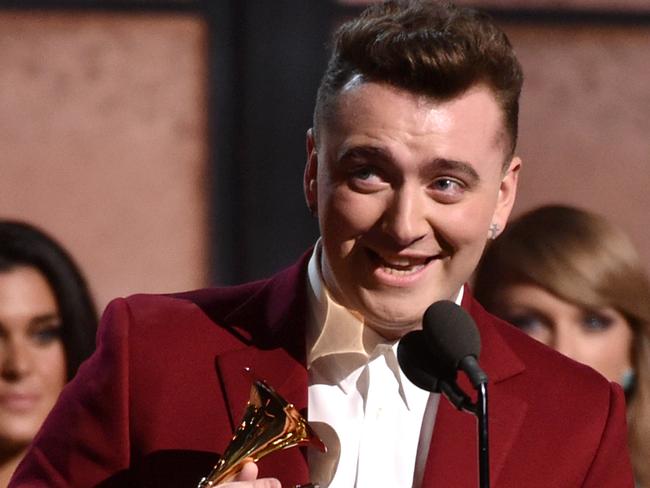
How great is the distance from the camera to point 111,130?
383 centimetres

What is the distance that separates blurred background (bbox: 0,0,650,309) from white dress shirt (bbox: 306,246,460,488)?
1.44 metres

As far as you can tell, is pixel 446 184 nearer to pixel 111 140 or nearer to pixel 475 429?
pixel 475 429

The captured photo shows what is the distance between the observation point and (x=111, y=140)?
3.84 metres

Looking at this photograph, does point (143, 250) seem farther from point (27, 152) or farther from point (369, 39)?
point (369, 39)

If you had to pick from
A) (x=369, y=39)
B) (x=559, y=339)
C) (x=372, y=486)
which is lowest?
(x=559, y=339)

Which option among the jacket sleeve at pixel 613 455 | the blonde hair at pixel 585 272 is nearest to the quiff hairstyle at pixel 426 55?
the jacket sleeve at pixel 613 455

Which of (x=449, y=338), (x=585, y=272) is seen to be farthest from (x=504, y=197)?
(x=585, y=272)

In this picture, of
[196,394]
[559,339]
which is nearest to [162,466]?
[196,394]

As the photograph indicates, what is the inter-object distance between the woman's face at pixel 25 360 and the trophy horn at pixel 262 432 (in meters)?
1.48

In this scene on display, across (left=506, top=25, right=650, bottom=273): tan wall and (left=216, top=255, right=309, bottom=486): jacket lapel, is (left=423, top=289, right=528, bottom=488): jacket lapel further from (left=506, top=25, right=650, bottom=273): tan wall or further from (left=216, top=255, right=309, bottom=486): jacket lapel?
(left=506, top=25, right=650, bottom=273): tan wall

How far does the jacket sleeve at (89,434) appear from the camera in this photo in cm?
226

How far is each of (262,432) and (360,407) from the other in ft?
0.96

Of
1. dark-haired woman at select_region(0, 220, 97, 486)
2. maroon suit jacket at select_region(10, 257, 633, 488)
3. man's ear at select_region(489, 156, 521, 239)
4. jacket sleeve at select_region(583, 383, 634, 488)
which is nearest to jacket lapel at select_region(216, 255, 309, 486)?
maroon suit jacket at select_region(10, 257, 633, 488)

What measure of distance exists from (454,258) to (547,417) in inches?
12.5
